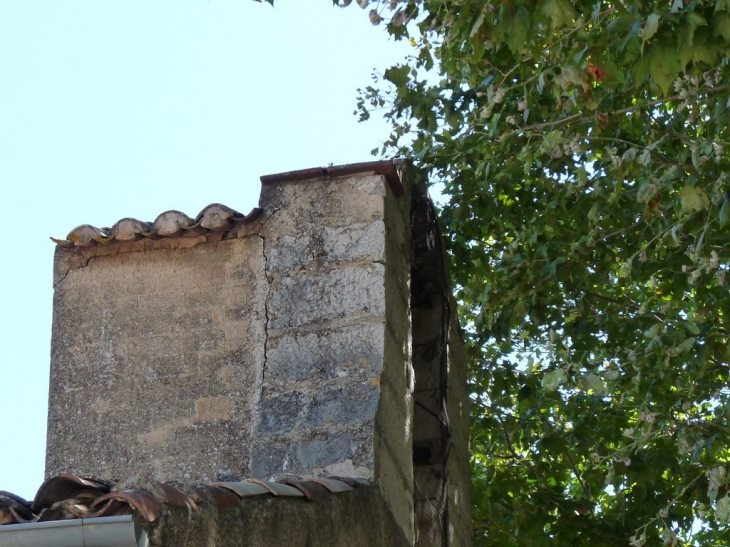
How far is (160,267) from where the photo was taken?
14.4ft

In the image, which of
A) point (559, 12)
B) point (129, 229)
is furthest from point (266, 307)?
point (559, 12)

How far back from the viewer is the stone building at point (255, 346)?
3.87m

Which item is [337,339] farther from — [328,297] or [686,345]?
[686,345]

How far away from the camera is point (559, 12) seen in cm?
325

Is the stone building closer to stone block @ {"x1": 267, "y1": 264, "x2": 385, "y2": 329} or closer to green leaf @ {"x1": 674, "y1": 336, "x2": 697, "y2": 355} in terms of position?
stone block @ {"x1": 267, "y1": 264, "x2": 385, "y2": 329}

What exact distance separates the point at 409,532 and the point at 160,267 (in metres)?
1.48

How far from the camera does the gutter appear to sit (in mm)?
2086

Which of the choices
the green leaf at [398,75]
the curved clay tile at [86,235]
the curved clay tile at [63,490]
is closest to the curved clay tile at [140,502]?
the curved clay tile at [63,490]

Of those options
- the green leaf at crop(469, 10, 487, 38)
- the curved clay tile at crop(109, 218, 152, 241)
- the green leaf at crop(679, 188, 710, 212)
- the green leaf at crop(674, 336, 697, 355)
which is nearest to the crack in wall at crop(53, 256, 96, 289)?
the curved clay tile at crop(109, 218, 152, 241)

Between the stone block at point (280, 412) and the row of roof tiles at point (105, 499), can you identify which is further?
the stone block at point (280, 412)

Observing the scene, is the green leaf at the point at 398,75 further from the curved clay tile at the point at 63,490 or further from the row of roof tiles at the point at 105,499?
the curved clay tile at the point at 63,490

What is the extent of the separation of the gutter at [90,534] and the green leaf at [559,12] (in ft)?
6.59

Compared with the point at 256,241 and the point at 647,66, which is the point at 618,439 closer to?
the point at 256,241

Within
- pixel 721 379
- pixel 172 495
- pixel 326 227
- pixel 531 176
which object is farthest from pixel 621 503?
pixel 172 495
